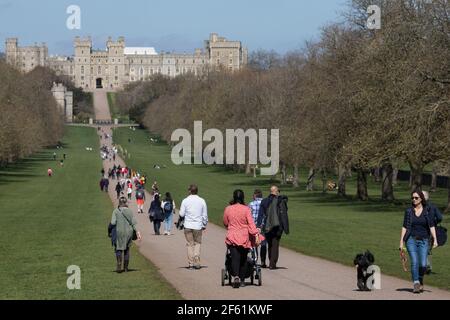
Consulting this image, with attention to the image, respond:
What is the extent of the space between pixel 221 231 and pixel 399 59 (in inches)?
547

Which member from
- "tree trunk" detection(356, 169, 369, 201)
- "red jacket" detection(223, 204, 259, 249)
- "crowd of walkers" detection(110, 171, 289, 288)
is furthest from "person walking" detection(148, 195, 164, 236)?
"tree trunk" detection(356, 169, 369, 201)

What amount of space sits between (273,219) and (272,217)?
0.15ft

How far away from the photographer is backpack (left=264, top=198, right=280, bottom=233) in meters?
21.9

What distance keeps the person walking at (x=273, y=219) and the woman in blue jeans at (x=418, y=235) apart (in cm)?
430

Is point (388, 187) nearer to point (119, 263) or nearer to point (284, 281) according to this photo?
→ point (119, 263)

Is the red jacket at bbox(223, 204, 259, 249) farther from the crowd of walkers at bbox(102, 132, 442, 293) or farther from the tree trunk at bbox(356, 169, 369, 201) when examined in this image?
the tree trunk at bbox(356, 169, 369, 201)

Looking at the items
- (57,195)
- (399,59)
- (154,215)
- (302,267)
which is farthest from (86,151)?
(302,267)

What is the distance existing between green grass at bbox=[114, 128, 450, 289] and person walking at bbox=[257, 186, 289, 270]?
217 centimetres

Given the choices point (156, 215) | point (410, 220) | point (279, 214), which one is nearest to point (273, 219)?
point (279, 214)

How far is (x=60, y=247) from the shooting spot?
93.7 feet

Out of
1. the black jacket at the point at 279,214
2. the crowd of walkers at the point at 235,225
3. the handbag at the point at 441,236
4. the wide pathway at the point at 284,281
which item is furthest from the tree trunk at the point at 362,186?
the handbag at the point at 441,236

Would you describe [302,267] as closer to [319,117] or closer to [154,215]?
[154,215]

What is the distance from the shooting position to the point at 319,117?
57.5 meters

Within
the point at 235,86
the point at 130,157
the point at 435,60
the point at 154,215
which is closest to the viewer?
the point at 154,215
